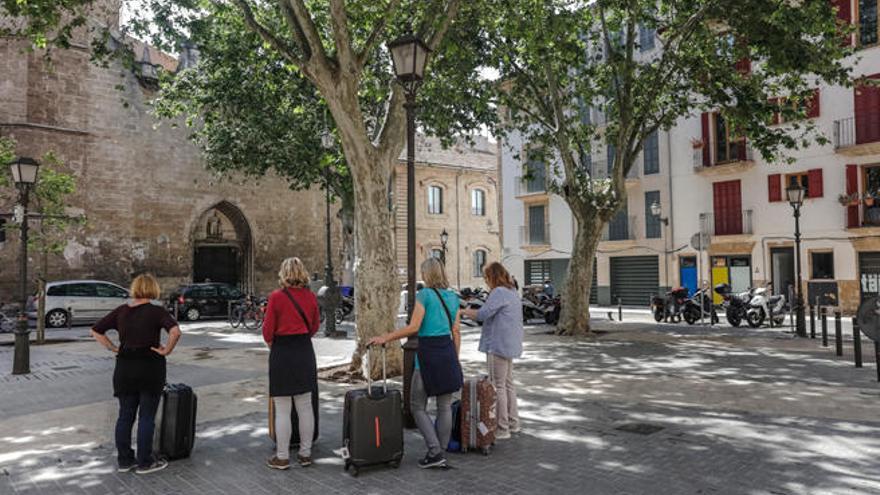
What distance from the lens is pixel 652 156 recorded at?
91.0 ft

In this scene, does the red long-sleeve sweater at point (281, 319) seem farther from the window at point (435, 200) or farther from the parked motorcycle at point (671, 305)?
the window at point (435, 200)

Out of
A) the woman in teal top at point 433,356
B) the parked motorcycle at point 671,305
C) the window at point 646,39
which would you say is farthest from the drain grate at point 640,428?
the window at point 646,39

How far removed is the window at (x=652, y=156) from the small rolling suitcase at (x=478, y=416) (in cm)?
2430

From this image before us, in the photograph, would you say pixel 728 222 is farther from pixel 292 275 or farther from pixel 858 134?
pixel 292 275

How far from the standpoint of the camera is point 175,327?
5.04 meters

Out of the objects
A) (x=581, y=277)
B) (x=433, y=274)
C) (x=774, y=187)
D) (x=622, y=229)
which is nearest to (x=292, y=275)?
(x=433, y=274)

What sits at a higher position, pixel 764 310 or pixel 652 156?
A: pixel 652 156

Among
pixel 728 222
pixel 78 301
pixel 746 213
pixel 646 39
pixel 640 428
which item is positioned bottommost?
pixel 640 428

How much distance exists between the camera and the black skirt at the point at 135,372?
4.86 meters

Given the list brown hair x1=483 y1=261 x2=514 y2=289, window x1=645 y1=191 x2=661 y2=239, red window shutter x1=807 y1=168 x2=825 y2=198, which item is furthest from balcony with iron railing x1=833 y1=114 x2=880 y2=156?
brown hair x1=483 y1=261 x2=514 y2=289

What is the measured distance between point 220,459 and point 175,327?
3.80ft

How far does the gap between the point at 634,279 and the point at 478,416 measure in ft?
80.5

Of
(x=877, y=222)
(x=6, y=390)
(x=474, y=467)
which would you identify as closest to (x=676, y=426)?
(x=474, y=467)

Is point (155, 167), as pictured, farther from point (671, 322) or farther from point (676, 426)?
point (676, 426)
